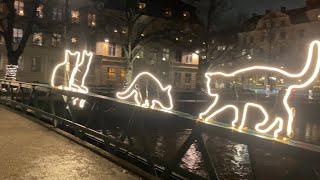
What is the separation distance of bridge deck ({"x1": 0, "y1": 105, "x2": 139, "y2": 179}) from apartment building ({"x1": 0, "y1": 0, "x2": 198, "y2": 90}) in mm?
36059

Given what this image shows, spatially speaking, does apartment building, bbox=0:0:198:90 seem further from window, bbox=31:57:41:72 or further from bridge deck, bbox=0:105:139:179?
bridge deck, bbox=0:105:139:179

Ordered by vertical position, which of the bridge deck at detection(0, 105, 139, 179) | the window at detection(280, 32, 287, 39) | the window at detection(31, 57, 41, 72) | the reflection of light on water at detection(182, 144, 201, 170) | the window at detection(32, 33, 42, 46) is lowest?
the reflection of light on water at detection(182, 144, 201, 170)

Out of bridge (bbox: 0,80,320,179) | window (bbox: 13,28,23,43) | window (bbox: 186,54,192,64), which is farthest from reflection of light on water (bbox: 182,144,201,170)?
window (bbox: 186,54,192,64)

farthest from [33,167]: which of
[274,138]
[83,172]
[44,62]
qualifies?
[44,62]

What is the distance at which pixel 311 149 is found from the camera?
466cm

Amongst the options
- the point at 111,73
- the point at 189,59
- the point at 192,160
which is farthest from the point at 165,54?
the point at 192,160

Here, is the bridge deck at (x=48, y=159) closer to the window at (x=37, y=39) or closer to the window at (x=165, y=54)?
the window at (x=37, y=39)

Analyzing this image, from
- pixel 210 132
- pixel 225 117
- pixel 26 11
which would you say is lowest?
pixel 225 117

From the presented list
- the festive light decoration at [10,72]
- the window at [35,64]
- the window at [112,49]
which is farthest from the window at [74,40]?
the festive light decoration at [10,72]

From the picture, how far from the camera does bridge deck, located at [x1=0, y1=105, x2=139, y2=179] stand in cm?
772

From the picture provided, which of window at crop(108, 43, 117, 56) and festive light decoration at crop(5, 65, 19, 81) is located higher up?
window at crop(108, 43, 117, 56)

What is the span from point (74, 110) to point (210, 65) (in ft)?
126

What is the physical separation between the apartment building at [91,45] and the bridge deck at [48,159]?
1420 inches

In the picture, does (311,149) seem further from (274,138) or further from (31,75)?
(31,75)
